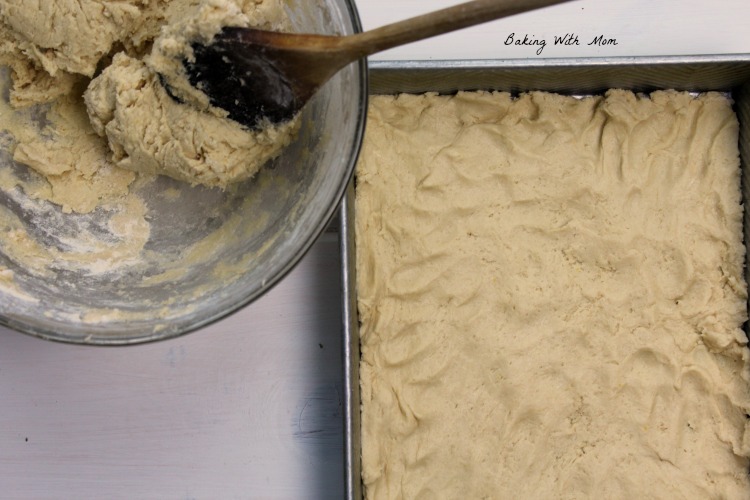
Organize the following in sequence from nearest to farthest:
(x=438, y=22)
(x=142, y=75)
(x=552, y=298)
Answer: (x=438, y=22)
(x=142, y=75)
(x=552, y=298)

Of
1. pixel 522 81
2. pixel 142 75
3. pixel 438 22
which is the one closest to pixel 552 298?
pixel 522 81

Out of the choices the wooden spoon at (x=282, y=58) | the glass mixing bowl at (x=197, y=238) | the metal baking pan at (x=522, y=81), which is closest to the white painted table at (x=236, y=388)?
the metal baking pan at (x=522, y=81)

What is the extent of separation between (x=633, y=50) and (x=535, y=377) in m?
0.64

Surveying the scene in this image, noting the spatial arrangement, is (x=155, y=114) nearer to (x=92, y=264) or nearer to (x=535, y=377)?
(x=92, y=264)

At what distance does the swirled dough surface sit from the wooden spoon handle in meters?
0.39

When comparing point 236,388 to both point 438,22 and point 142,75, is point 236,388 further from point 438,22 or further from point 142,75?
point 438,22

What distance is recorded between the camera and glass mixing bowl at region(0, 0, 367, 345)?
35.1 inches

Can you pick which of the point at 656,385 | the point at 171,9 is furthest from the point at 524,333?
the point at 171,9

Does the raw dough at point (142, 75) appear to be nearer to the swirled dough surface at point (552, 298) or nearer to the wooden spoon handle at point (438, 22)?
the wooden spoon handle at point (438, 22)

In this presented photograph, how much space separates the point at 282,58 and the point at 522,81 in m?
0.53

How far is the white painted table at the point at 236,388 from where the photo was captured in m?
1.22

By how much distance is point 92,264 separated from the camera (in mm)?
994

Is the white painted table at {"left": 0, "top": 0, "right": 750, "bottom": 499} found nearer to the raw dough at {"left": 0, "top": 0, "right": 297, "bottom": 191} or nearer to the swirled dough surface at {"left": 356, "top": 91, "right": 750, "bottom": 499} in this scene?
the swirled dough surface at {"left": 356, "top": 91, "right": 750, "bottom": 499}

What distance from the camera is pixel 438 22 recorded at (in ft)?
2.47
